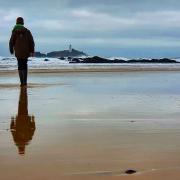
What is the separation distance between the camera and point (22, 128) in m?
5.44

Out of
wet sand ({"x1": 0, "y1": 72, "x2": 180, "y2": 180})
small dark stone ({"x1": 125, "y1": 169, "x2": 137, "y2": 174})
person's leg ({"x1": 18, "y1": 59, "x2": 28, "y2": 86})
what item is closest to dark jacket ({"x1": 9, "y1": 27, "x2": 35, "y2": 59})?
person's leg ({"x1": 18, "y1": 59, "x2": 28, "y2": 86})

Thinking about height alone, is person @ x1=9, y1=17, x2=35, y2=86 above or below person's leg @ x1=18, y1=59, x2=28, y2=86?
above

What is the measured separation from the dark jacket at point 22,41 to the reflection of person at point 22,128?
5.27 m

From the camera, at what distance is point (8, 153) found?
4.11 metres

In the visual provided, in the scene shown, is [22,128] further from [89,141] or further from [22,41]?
[22,41]

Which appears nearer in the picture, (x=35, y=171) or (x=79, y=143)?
(x=35, y=171)

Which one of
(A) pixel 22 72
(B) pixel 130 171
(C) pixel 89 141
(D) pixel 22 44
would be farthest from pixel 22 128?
(D) pixel 22 44

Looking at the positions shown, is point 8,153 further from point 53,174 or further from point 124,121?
point 124,121

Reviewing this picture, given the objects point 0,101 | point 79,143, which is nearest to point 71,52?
point 0,101

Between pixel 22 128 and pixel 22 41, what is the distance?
294 inches

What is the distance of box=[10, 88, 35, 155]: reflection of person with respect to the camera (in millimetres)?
4582

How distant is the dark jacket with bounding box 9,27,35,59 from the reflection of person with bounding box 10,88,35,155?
17.3ft

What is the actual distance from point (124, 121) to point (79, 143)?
154cm

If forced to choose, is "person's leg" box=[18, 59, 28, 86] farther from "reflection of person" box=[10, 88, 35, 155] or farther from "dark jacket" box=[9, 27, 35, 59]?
"reflection of person" box=[10, 88, 35, 155]
